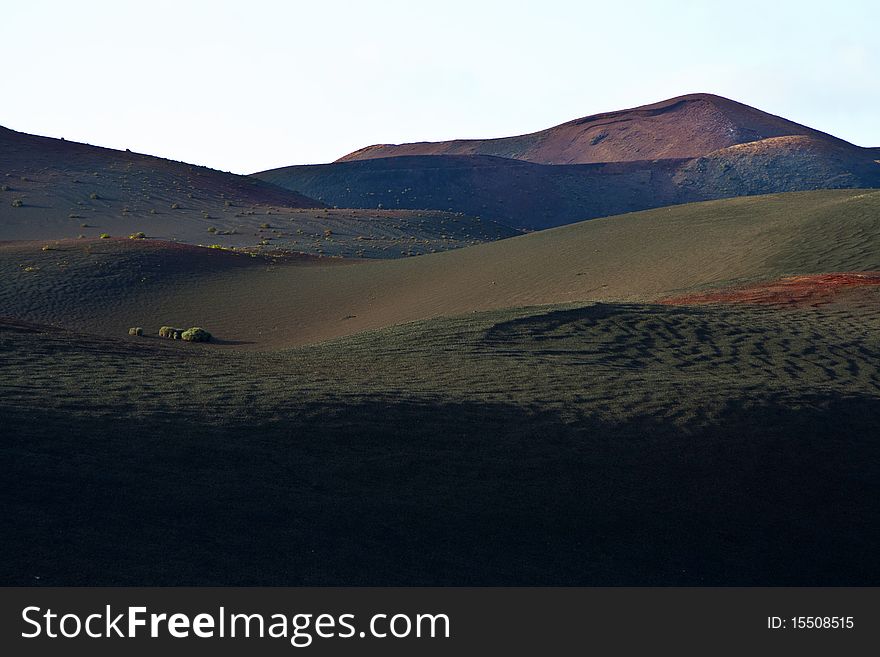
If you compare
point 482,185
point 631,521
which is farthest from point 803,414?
point 482,185

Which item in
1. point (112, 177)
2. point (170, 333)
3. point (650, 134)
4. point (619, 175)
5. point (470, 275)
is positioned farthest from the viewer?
point (650, 134)

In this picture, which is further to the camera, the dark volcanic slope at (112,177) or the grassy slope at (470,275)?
the dark volcanic slope at (112,177)

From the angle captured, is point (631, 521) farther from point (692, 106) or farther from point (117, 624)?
point (692, 106)

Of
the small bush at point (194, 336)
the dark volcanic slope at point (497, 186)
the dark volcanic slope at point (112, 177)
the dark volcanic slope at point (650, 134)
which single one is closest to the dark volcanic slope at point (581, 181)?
the dark volcanic slope at point (497, 186)

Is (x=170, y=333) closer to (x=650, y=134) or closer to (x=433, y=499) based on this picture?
(x=433, y=499)

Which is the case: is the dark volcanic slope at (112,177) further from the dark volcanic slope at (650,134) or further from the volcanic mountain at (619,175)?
the dark volcanic slope at (650,134)

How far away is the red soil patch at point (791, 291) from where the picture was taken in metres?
28.9

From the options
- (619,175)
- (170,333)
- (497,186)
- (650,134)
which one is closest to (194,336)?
(170,333)

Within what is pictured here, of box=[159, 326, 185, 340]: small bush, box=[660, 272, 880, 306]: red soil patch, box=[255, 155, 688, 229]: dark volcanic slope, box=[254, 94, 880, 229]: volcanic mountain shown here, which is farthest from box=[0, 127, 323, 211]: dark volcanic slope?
box=[660, 272, 880, 306]: red soil patch

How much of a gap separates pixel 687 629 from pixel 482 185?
135315 mm

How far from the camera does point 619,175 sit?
145 meters

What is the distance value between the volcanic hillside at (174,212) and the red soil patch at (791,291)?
1416 inches

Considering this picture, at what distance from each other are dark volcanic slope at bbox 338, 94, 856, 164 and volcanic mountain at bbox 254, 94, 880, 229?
380mm

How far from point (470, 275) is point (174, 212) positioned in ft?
125
